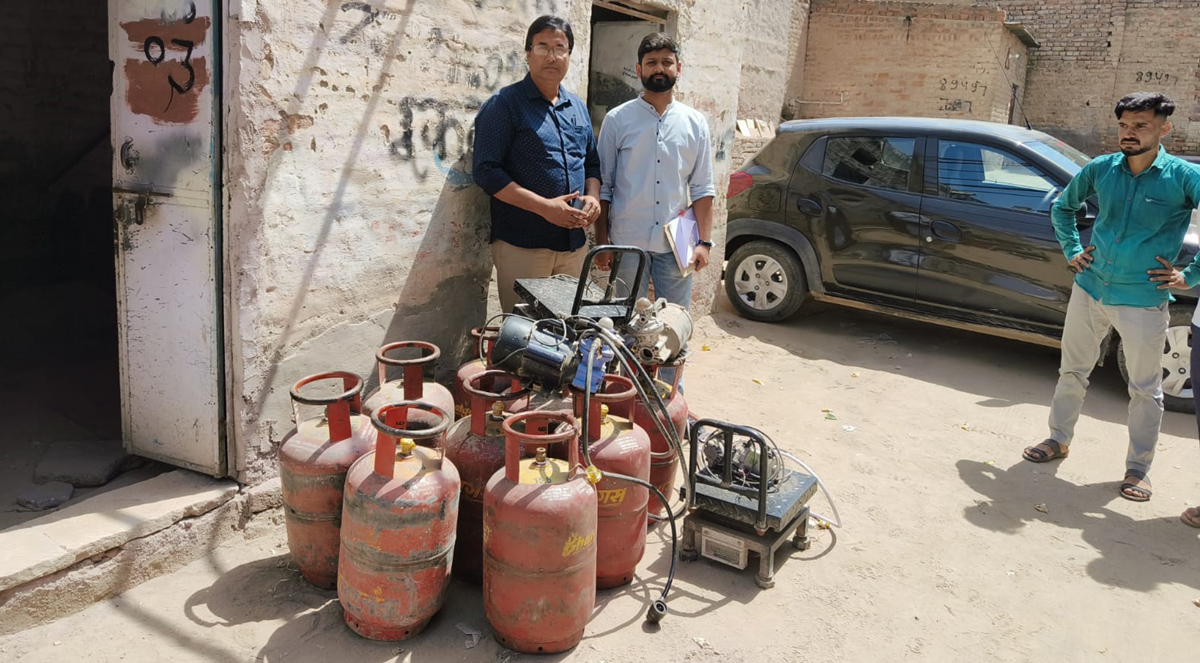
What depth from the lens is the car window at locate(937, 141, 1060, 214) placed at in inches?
245

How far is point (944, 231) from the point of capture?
21.4 ft

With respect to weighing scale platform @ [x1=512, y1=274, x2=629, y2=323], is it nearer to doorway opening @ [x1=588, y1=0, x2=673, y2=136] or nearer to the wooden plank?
the wooden plank

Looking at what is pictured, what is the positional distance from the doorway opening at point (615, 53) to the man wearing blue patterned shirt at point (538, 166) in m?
1.77

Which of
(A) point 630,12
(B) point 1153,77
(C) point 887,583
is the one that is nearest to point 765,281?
(A) point 630,12

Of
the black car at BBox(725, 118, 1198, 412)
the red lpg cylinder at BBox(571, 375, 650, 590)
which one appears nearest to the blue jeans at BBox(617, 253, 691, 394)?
the red lpg cylinder at BBox(571, 375, 650, 590)

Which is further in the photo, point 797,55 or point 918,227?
point 797,55

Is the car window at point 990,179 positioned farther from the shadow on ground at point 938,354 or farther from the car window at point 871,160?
the shadow on ground at point 938,354

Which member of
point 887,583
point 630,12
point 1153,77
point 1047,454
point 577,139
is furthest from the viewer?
point 1153,77

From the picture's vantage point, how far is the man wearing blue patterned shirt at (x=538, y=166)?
4.19 metres

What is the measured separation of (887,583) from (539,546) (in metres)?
1.77

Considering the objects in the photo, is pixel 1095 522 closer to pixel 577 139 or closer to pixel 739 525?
pixel 739 525

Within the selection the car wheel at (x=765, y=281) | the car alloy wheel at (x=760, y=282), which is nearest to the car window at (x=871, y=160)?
the car wheel at (x=765, y=281)

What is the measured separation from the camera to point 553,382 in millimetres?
3184

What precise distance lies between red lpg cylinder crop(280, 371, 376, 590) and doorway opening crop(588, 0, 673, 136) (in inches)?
144
